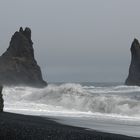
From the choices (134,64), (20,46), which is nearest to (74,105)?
(20,46)

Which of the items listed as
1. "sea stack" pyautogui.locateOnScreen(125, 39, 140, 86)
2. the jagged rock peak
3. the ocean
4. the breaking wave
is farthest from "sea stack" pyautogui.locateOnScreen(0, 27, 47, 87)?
the ocean

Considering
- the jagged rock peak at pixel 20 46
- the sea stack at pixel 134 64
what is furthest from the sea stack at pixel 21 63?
the sea stack at pixel 134 64

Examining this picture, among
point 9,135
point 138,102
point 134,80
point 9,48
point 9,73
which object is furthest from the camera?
point 134,80

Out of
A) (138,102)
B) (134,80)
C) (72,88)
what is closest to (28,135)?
(138,102)

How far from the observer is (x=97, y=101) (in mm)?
29844

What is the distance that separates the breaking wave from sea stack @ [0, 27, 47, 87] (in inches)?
1915

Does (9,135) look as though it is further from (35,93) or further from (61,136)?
(35,93)

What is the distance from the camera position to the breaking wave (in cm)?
2791

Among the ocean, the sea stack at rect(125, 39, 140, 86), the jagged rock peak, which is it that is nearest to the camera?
the ocean

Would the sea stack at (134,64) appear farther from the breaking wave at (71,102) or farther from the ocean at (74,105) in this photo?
the ocean at (74,105)

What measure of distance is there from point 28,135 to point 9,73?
253 feet

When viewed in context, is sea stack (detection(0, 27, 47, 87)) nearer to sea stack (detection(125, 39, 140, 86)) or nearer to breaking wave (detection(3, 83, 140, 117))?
sea stack (detection(125, 39, 140, 86))

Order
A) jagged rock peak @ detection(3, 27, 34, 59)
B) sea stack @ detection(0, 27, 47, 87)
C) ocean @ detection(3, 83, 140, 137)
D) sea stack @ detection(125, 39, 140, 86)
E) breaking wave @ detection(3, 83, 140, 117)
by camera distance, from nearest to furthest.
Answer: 1. ocean @ detection(3, 83, 140, 137)
2. breaking wave @ detection(3, 83, 140, 117)
3. sea stack @ detection(0, 27, 47, 87)
4. jagged rock peak @ detection(3, 27, 34, 59)
5. sea stack @ detection(125, 39, 140, 86)

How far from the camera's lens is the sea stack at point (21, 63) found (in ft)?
292
